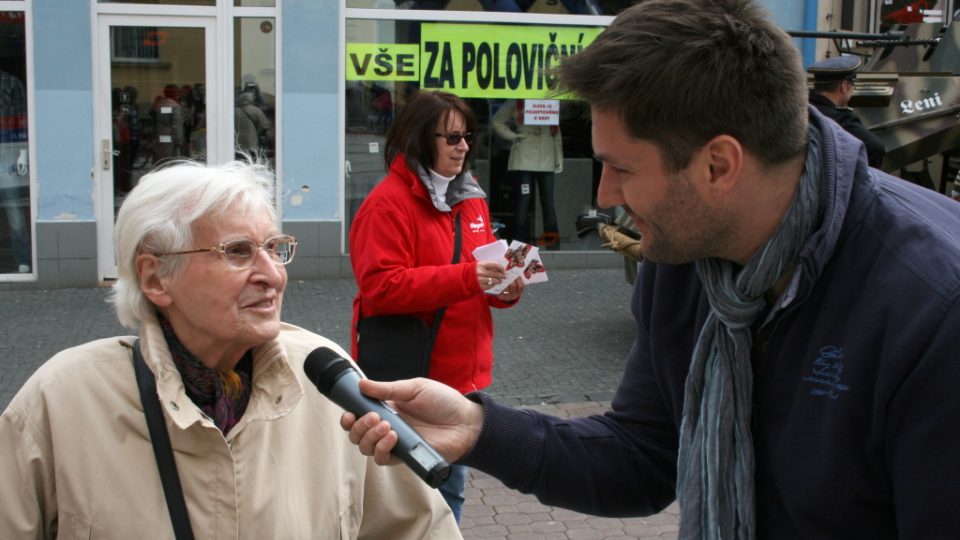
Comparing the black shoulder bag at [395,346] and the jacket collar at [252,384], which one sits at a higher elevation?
the jacket collar at [252,384]

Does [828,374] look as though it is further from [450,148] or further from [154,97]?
[154,97]

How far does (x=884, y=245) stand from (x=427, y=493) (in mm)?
1456

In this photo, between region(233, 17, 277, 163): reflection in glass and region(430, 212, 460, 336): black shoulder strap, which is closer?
region(430, 212, 460, 336): black shoulder strap

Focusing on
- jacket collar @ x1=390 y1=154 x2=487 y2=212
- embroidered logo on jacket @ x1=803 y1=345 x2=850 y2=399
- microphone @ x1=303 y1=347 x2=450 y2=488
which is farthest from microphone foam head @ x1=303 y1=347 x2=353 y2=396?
jacket collar @ x1=390 y1=154 x2=487 y2=212

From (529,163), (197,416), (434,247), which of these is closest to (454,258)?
(434,247)

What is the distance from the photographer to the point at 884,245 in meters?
1.93

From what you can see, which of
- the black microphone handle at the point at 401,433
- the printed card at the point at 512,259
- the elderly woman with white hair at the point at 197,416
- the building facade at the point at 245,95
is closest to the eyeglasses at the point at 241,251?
the elderly woman with white hair at the point at 197,416

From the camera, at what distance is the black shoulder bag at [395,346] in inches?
179

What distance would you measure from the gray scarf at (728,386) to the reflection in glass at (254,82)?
9.36m

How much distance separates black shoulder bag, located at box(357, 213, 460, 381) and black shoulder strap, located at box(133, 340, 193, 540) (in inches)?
73.4

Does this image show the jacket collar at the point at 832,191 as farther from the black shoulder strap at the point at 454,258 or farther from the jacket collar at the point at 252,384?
the black shoulder strap at the point at 454,258

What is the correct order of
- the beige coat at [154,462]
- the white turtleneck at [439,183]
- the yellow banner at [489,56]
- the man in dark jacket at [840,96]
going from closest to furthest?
1. the beige coat at [154,462]
2. the white turtleneck at [439,183]
3. the man in dark jacket at [840,96]
4. the yellow banner at [489,56]

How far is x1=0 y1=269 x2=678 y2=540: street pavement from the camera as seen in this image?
566 cm

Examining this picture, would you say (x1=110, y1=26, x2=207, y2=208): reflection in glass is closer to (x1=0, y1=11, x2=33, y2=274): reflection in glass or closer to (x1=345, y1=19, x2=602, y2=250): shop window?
(x1=0, y1=11, x2=33, y2=274): reflection in glass
